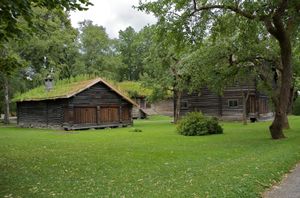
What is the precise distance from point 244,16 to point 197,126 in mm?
10159

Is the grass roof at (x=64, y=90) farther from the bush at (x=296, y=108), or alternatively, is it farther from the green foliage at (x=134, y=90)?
the bush at (x=296, y=108)

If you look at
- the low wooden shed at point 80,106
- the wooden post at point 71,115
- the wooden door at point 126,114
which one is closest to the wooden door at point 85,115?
the low wooden shed at point 80,106

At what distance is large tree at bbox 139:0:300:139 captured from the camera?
67.8 feet

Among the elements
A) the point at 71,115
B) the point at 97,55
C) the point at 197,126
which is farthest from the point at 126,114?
the point at 97,55

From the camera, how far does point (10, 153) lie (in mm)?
19094

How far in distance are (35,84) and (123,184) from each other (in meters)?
52.7

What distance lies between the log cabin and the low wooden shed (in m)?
10.9

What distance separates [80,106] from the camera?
41031mm

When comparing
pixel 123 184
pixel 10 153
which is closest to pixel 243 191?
pixel 123 184

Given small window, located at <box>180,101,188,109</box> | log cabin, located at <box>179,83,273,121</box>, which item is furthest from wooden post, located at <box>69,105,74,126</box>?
small window, located at <box>180,101,188,109</box>

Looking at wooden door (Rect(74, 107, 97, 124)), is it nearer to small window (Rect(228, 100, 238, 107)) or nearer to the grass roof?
the grass roof

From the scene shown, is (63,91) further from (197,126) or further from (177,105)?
(197,126)

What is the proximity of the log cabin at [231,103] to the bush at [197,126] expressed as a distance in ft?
52.0

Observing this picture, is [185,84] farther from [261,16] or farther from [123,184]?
[123,184]
